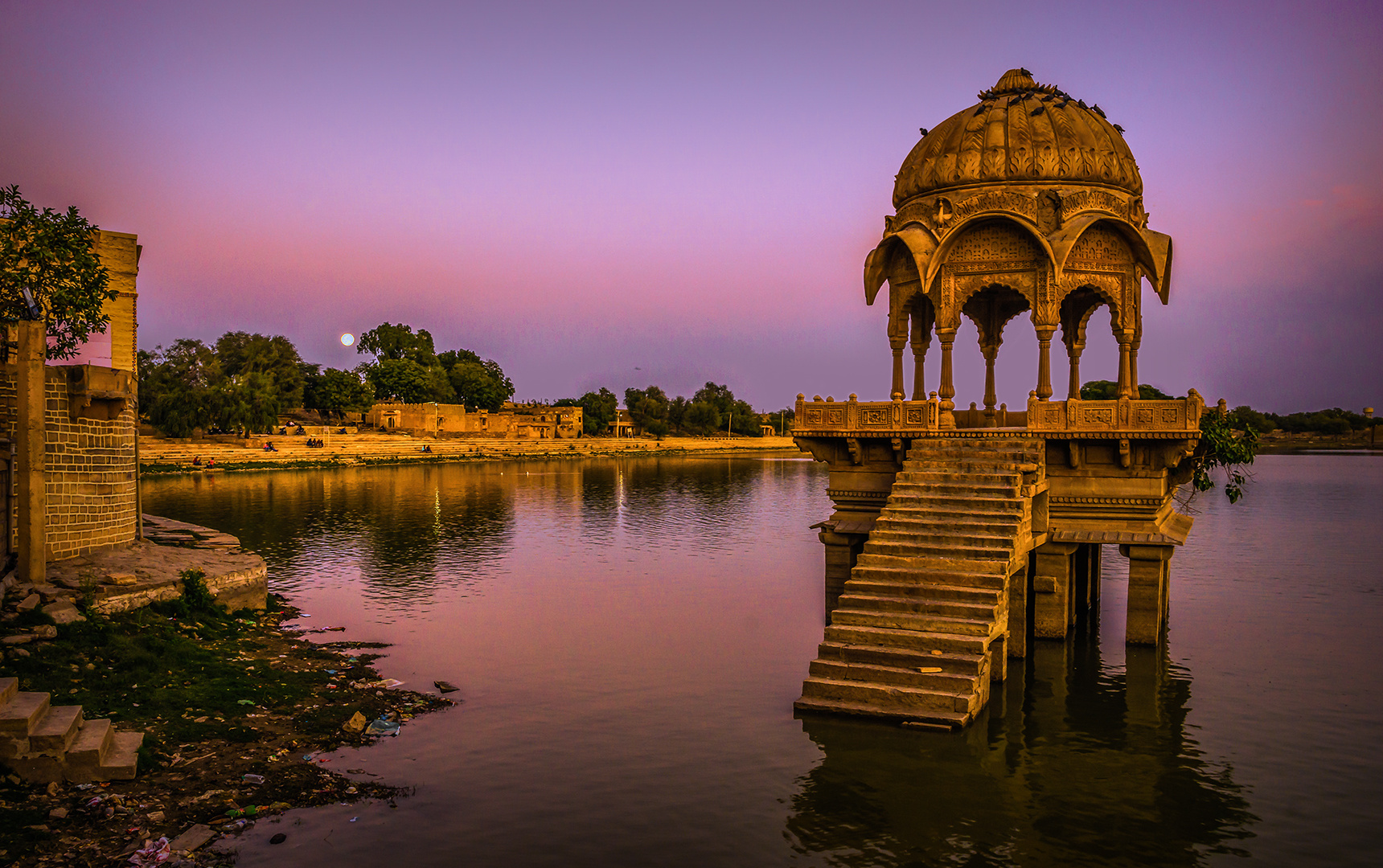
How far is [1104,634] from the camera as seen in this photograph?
17.9 m

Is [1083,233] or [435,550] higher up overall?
[1083,233]

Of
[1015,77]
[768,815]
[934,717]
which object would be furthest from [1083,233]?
[768,815]

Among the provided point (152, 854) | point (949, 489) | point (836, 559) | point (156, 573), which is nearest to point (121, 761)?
point (152, 854)

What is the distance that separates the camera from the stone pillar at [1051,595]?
15328mm

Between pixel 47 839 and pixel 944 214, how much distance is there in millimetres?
14456

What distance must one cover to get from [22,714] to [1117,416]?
14183mm

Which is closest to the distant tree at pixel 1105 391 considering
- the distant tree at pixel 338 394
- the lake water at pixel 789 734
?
the lake water at pixel 789 734

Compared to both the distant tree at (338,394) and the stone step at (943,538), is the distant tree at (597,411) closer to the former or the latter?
the distant tree at (338,394)

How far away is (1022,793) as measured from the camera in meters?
10.1

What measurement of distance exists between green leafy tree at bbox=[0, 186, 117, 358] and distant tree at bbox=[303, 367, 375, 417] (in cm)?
8574

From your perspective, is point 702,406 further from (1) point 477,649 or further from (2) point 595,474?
(1) point 477,649

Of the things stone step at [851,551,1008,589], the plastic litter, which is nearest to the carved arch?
stone step at [851,551,1008,589]

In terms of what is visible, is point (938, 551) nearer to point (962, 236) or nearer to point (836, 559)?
point (836, 559)

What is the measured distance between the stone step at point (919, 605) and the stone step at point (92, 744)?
824 cm
